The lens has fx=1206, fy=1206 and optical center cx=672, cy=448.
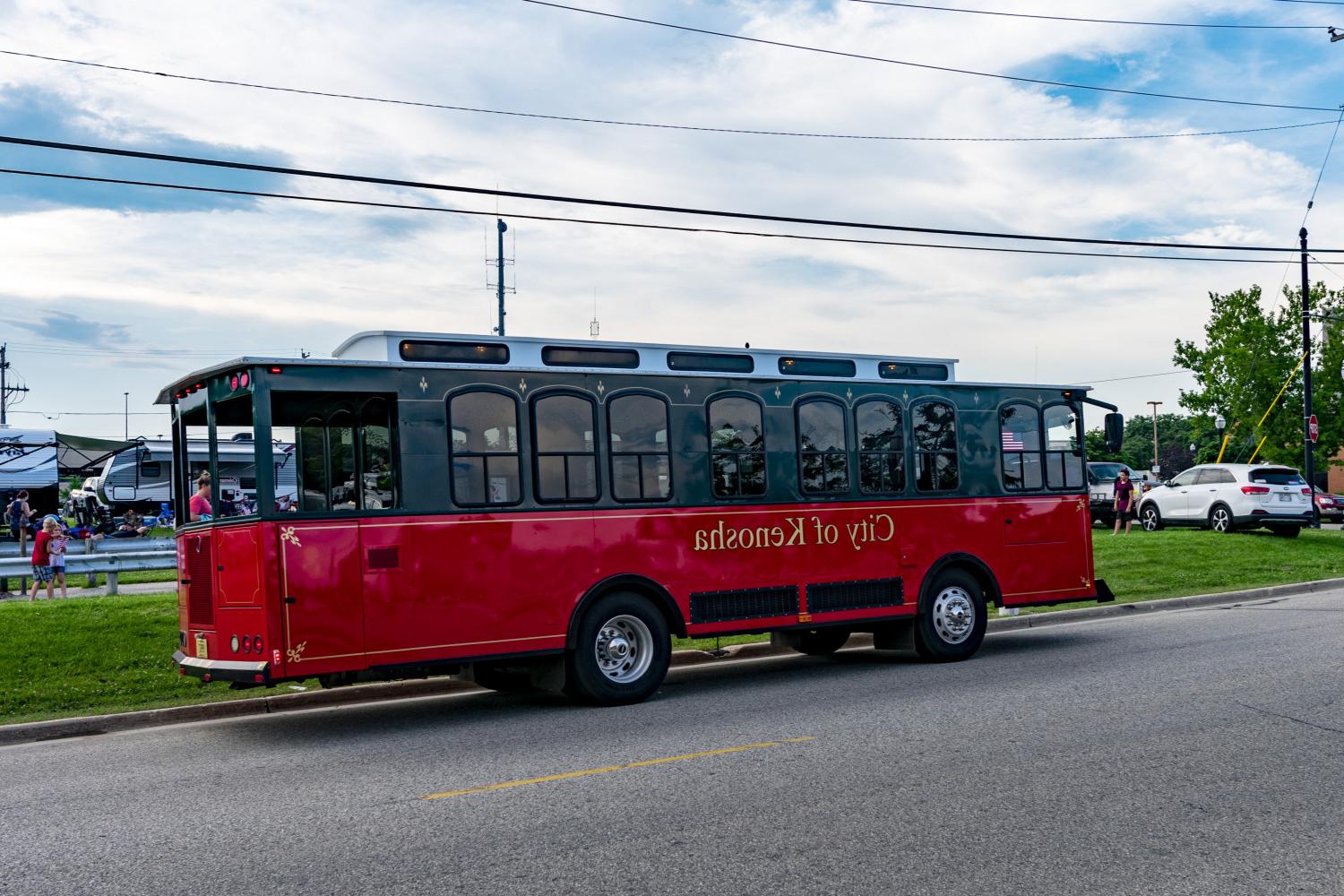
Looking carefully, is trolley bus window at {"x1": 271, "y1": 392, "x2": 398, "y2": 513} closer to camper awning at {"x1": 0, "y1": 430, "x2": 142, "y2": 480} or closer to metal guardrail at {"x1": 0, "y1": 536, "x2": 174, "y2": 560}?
metal guardrail at {"x1": 0, "y1": 536, "x2": 174, "y2": 560}

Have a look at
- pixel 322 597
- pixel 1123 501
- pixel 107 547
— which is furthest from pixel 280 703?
pixel 1123 501

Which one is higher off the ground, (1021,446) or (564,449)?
(564,449)

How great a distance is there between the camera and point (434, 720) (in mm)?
10117

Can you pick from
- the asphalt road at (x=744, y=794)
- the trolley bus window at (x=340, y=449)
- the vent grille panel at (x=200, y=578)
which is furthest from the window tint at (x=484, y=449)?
the vent grille panel at (x=200, y=578)

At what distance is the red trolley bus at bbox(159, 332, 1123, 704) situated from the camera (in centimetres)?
944

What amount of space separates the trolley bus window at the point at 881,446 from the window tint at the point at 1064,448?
2.28 metres

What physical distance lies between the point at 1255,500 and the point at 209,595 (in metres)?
23.3

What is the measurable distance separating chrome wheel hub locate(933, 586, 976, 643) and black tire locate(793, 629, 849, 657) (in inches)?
52.4

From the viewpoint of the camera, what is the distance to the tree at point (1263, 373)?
43.8 metres

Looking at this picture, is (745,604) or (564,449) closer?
(564,449)

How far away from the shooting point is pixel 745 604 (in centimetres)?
1147

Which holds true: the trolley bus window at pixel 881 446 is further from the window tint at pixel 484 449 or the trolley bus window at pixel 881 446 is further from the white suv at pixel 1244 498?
the white suv at pixel 1244 498

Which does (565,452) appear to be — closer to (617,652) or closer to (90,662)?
(617,652)

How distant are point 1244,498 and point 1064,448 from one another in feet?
48.4
